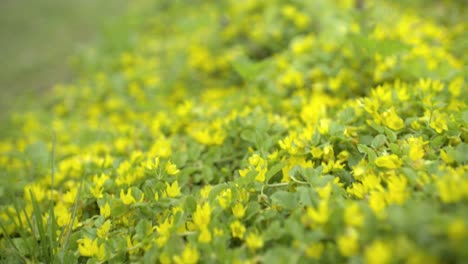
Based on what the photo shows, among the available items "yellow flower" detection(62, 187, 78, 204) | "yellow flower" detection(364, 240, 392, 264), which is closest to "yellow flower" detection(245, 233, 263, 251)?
"yellow flower" detection(364, 240, 392, 264)

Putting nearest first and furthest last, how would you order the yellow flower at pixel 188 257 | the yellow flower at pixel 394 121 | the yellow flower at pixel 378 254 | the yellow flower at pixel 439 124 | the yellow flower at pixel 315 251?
the yellow flower at pixel 378 254 → the yellow flower at pixel 315 251 → the yellow flower at pixel 188 257 → the yellow flower at pixel 439 124 → the yellow flower at pixel 394 121

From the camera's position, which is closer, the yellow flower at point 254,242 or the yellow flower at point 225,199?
the yellow flower at point 254,242

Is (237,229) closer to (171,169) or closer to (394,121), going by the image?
(171,169)

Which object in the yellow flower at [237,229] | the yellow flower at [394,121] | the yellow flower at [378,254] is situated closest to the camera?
the yellow flower at [378,254]

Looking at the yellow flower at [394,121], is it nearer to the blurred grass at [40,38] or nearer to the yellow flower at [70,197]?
the yellow flower at [70,197]

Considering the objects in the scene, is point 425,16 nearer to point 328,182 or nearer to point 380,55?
point 380,55

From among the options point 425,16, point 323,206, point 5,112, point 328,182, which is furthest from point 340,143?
point 5,112

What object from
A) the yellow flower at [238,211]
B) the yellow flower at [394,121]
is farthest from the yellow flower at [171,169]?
the yellow flower at [394,121]

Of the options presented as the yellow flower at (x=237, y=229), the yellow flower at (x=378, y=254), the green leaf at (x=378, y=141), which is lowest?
the yellow flower at (x=237, y=229)

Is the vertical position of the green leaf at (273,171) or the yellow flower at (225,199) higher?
the green leaf at (273,171)
